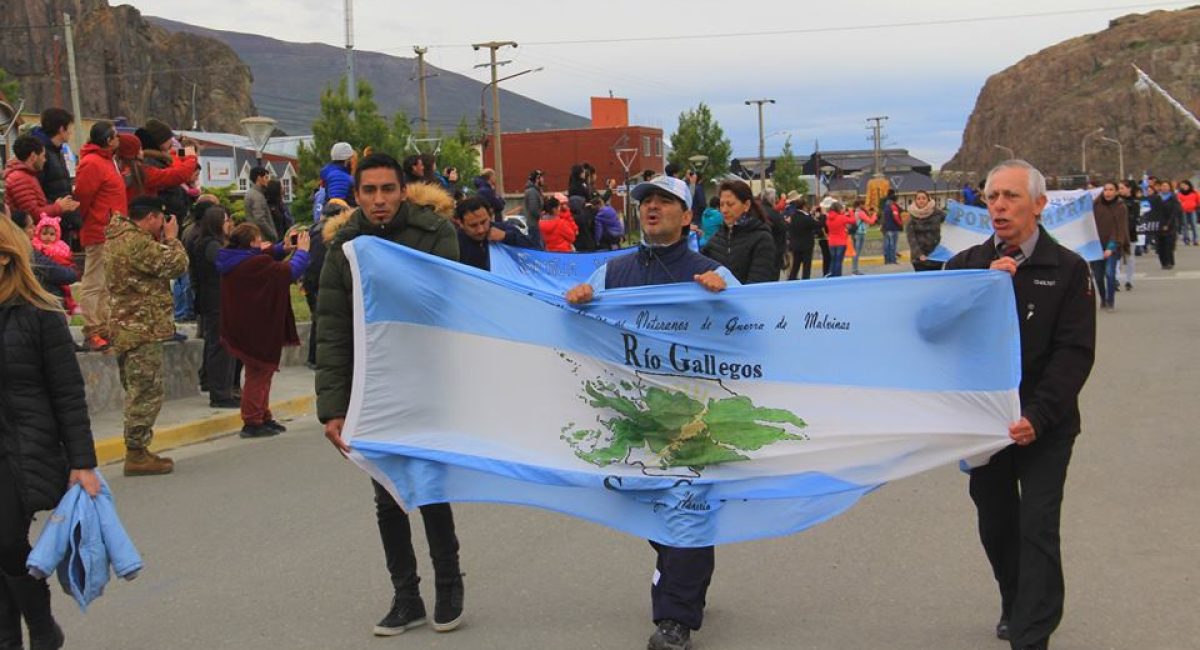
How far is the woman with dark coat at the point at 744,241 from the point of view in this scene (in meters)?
9.10

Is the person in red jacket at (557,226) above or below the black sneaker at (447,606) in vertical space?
above

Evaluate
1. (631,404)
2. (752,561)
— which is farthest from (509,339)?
(752,561)

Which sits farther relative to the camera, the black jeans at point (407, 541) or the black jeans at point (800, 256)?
the black jeans at point (800, 256)

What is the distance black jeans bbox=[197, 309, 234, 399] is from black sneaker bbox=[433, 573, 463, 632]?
22.6 feet

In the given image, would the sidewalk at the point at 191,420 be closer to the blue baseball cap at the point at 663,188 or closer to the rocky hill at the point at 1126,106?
the blue baseball cap at the point at 663,188

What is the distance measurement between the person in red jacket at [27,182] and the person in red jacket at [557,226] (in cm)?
626

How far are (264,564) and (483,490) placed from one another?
201 centimetres

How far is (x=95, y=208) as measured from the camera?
11.6 m

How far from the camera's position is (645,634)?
5387mm

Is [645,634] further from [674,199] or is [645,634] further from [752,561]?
[674,199]

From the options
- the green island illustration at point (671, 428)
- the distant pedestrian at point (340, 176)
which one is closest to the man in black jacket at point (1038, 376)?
the green island illustration at point (671, 428)

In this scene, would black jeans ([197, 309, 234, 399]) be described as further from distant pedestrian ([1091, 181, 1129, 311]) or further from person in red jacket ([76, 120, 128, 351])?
distant pedestrian ([1091, 181, 1129, 311])

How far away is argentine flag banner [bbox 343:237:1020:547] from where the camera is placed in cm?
513

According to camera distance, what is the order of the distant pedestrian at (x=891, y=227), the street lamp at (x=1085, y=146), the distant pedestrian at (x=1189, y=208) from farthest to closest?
1. the street lamp at (x=1085, y=146)
2. the distant pedestrian at (x=1189, y=208)
3. the distant pedestrian at (x=891, y=227)
